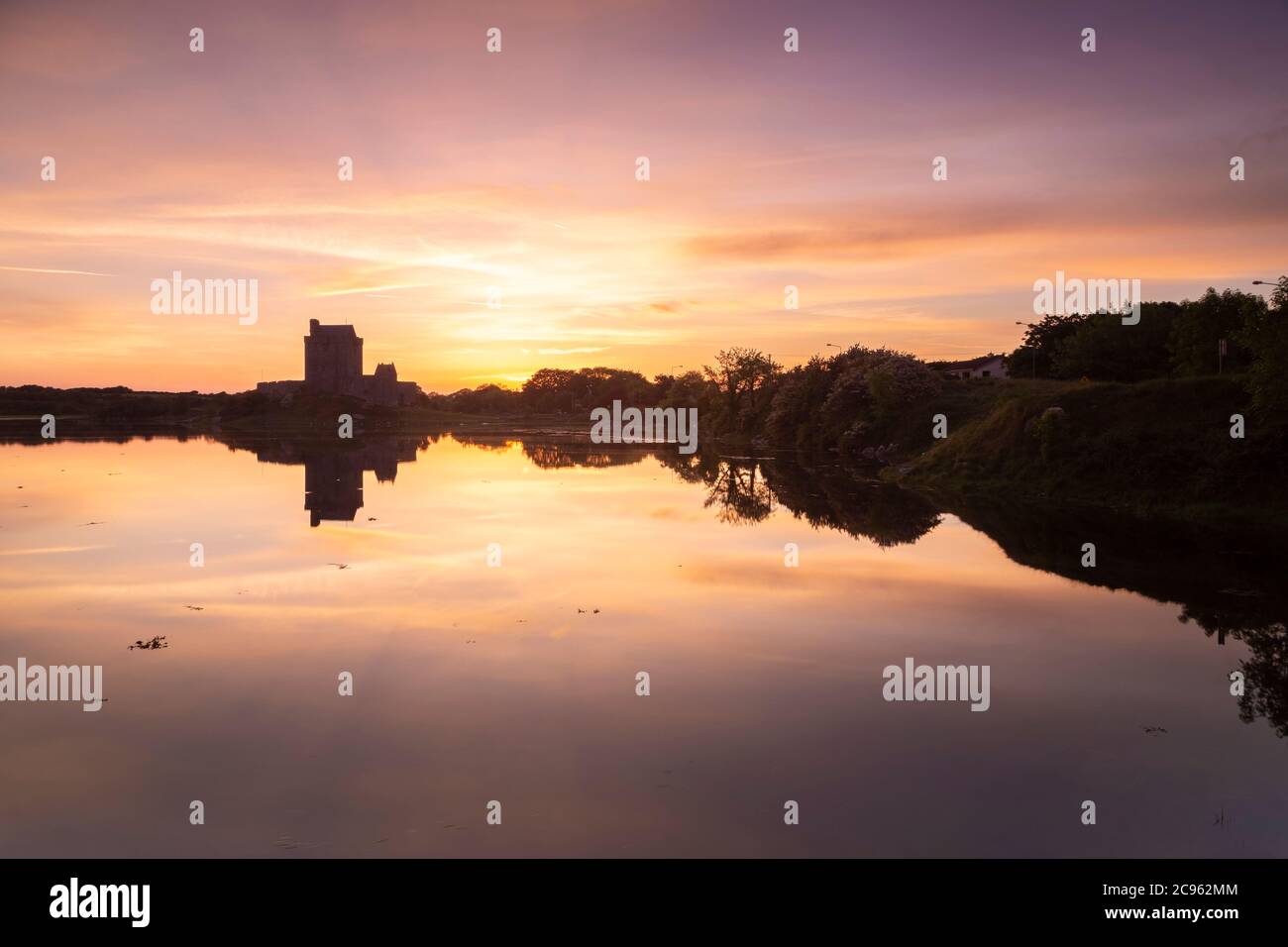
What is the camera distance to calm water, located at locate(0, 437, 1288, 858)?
13.6 m

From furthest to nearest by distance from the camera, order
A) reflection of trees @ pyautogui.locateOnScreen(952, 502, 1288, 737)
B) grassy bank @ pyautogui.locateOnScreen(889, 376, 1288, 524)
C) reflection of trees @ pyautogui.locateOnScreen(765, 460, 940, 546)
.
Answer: grassy bank @ pyautogui.locateOnScreen(889, 376, 1288, 524)
reflection of trees @ pyautogui.locateOnScreen(765, 460, 940, 546)
reflection of trees @ pyautogui.locateOnScreen(952, 502, 1288, 737)

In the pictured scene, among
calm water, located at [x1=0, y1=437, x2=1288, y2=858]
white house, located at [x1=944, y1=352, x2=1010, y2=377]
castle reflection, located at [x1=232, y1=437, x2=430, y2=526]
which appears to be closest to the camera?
calm water, located at [x1=0, y1=437, x2=1288, y2=858]

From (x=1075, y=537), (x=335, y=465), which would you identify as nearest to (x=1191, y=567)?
(x=1075, y=537)

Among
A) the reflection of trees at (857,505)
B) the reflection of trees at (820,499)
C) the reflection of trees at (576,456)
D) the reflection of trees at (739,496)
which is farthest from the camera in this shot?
the reflection of trees at (576,456)

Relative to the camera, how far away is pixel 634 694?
64.6ft

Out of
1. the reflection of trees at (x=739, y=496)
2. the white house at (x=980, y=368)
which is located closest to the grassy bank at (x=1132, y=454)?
the reflection of trees at (x=739, y=496)

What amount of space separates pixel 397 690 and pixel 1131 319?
99.9 meters

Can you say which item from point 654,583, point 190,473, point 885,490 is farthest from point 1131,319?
point 190,473

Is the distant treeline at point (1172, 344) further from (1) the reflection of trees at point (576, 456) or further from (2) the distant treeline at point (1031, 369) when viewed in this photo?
(1) the reflection of trees at point (576, 456)

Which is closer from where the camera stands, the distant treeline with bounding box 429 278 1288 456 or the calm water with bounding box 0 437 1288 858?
the calm water with bounding box 0 437 1288 858

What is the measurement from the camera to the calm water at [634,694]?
44.7ft

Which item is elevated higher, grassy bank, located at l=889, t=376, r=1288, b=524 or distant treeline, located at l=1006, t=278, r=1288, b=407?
distant treeline, located at l=1006, t=278, r=1288, b=407

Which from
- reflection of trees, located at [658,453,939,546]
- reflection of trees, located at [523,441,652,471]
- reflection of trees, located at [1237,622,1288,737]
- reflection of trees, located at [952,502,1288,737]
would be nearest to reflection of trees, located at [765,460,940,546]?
reflection of trees, located at [658,453,939,546]

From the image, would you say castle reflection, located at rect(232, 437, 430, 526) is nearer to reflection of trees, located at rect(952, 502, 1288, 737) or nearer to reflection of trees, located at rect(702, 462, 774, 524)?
reflection of trees, located at rect(702, 462, 774, 524)
